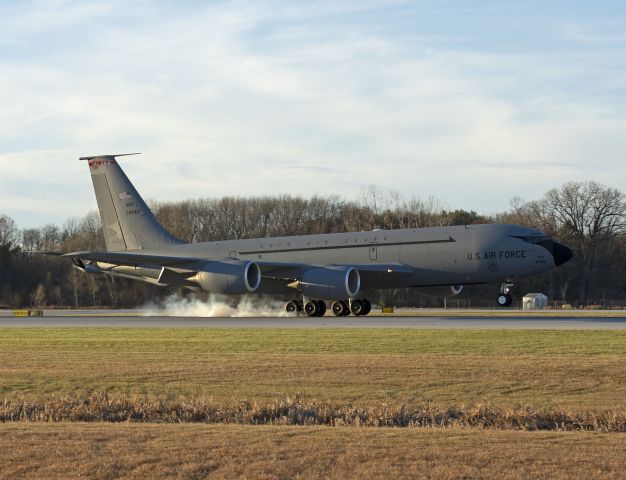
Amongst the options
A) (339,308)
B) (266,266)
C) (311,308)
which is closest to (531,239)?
(339,308)

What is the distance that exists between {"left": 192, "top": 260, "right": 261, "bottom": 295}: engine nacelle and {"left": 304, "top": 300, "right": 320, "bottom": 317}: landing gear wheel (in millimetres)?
3255

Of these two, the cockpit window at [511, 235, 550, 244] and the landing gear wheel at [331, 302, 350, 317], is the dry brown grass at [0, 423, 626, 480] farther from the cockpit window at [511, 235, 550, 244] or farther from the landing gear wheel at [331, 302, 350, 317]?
the landing gear wheel at [331, 302, 350, 317]

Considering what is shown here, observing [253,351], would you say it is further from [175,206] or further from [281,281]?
[175,206]

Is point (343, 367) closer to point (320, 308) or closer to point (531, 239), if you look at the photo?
point (531, 239)

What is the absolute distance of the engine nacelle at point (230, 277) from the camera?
51.8 metres

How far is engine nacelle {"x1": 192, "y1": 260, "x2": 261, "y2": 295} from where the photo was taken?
5184cm

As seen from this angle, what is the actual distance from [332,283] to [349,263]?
3.34 metres

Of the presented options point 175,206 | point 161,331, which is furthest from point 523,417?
point 175,206

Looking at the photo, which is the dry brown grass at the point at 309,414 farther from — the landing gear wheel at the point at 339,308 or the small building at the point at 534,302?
the small building at the point at 534,302

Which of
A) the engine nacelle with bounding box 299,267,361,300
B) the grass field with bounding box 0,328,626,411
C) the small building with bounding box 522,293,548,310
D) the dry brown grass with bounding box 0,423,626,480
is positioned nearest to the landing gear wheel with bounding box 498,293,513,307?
the engine nacelle with bounding box 299,267,361,300

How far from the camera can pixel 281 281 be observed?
182 ft

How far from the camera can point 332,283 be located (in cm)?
5112

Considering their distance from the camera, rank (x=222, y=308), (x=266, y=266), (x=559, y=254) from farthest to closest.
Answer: (x=222, y=308) < (x=266, y=266) < (x=559, y=254)

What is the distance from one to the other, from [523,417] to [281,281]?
3996 centimetres
